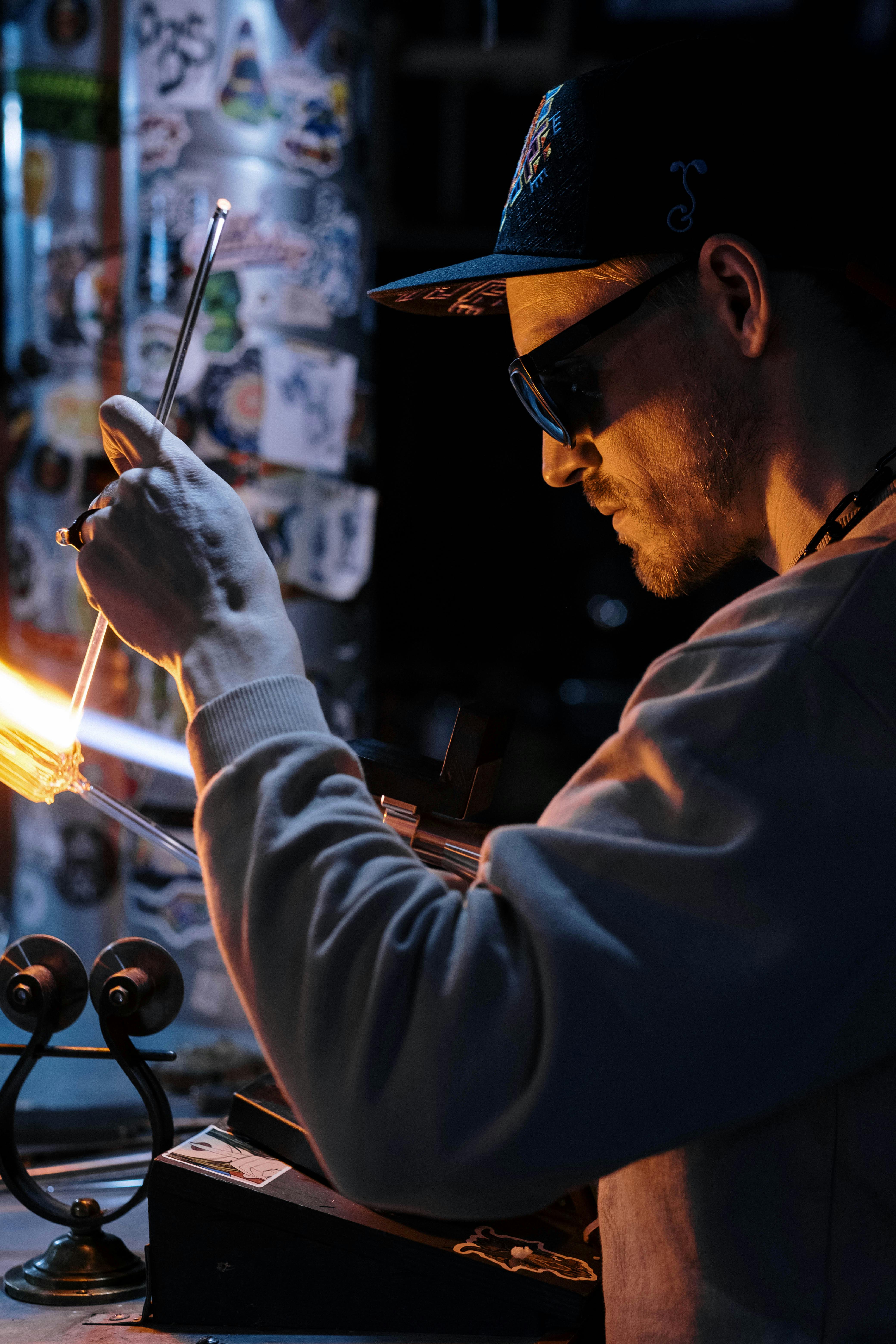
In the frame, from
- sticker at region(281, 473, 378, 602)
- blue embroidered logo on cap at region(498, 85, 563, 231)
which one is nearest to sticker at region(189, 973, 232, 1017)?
sticker at region(281, 473, 378, 602)

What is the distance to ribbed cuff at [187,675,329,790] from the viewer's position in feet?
2.30

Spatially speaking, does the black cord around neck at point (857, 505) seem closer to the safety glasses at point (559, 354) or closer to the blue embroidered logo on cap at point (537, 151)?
the safety glasses at point (559, 354)

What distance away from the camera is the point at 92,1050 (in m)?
1.13

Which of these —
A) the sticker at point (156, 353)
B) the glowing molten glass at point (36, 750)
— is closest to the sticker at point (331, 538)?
the sticker at point (156, 353)

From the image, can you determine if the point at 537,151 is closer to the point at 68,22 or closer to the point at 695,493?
the point at 695,493

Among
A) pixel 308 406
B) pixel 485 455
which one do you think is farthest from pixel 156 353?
pixel 485 455

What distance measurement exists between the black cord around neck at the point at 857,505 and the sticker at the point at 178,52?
166cm

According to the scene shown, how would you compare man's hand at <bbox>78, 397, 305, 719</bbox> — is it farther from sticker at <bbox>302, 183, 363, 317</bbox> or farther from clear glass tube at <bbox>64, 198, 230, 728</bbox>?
sticker at <bbox>302, 183, 363, 317</bbox>

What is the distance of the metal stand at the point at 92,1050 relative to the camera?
1055mm

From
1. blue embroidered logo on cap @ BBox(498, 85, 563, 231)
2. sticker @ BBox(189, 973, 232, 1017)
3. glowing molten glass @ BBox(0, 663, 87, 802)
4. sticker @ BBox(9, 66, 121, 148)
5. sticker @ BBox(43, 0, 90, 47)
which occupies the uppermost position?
sticker @ BBox(43, 0, 90, 47)

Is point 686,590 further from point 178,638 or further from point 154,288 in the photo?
point 154,288

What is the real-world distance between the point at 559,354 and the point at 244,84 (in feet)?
4.87

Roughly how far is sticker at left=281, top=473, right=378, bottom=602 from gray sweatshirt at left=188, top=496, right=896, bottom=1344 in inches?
59.4

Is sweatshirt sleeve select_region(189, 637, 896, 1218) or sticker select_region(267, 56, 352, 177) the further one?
sticker select_region(267, 56, 352, 177)
